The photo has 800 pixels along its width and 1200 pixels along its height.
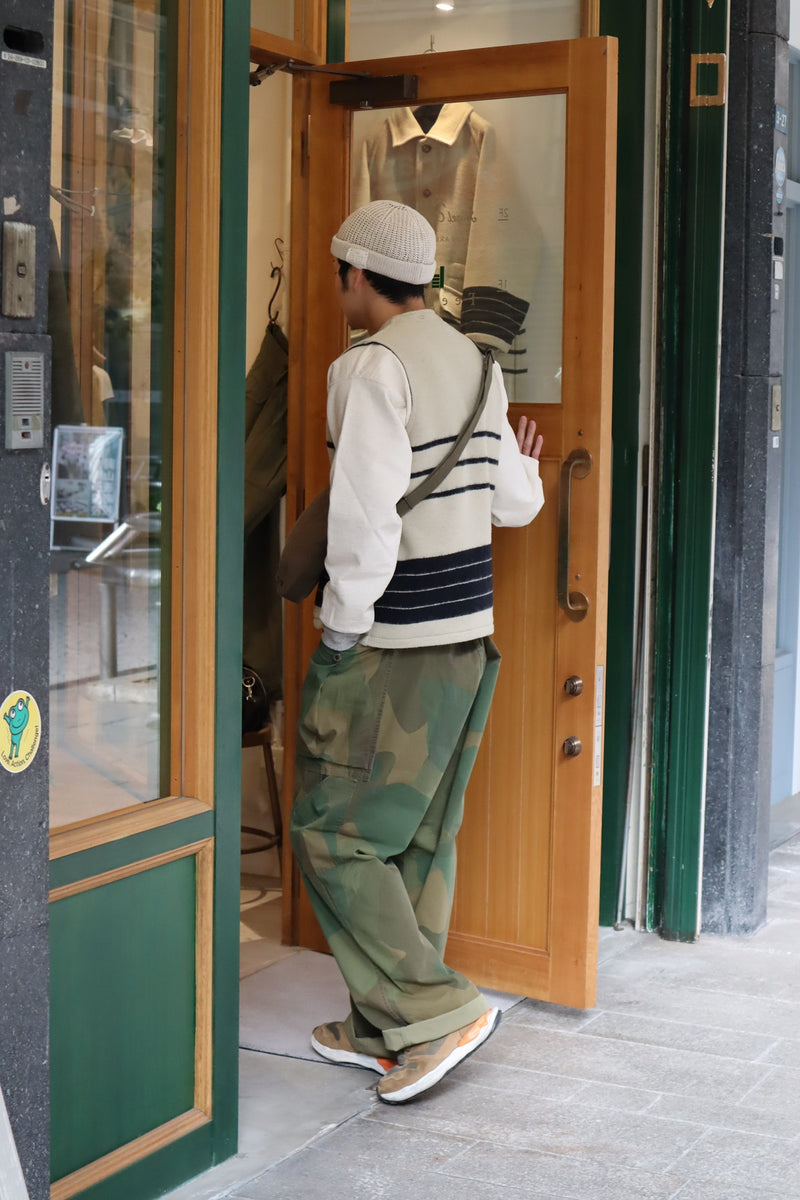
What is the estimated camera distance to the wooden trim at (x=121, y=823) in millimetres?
2391

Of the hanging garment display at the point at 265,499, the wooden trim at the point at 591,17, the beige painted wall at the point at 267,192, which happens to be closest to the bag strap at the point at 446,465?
the hanging garment display at the point at 265,499

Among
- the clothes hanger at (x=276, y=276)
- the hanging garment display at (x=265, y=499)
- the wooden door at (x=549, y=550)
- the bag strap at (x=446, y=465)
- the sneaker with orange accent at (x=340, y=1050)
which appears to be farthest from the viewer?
the clothes hanger at (x=276, y=276)

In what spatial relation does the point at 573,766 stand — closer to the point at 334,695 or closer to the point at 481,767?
the point at 481,767

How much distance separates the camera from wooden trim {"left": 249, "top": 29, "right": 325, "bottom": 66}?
3547 mm

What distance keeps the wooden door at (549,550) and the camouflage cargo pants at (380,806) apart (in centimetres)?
42

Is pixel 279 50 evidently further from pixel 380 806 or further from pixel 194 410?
pixel 380 806

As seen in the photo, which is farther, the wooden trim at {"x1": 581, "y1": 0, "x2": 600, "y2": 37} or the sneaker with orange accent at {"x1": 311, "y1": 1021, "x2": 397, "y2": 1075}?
the wooden trim at {"x1": 581, "y1": 0, "x2": 600, "y2": 37}

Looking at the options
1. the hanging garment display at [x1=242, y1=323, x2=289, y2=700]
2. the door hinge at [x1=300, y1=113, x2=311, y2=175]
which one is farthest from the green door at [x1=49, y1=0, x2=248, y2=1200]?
the hanging garment display at [x1=242, y1=323, x2=289, y2=700]

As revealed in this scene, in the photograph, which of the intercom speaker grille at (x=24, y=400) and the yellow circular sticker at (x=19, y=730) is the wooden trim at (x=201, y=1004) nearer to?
the yellow circular sticker at (x=19, y=730)

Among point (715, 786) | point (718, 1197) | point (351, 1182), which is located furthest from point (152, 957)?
point (715, 786)

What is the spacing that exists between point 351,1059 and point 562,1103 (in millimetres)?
465

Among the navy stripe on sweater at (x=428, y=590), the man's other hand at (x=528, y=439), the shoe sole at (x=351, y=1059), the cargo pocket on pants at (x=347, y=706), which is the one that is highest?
the man's other hand at (x=528, y=439)

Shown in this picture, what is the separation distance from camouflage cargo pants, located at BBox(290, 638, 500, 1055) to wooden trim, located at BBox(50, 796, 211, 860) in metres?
0.47

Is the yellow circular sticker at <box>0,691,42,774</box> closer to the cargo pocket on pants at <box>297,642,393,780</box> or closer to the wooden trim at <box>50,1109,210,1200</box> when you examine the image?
the wooden trim at <box>50,1109,210,1200</box>
